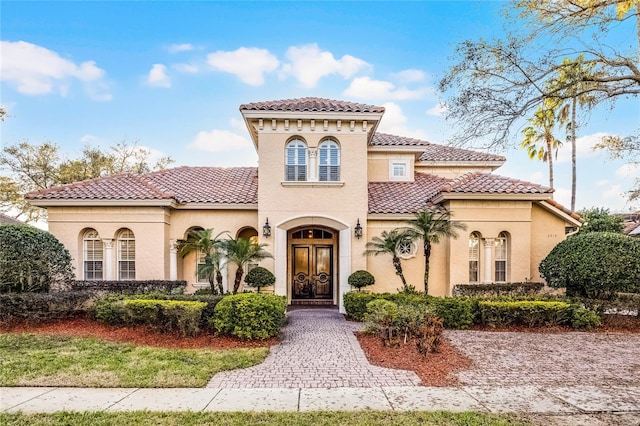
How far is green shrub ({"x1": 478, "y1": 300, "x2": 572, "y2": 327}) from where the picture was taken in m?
10.9

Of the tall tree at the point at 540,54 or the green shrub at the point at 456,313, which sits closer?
the tall tree at the point at 540,54

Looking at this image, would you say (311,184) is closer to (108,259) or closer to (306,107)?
(306,107)

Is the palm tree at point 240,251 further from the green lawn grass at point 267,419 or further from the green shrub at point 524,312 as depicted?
the green shrub at point 524,312

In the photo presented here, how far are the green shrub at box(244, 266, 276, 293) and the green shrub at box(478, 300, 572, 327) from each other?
710cm

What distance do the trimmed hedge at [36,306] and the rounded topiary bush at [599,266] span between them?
16.2 meters

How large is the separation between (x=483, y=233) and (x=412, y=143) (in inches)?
205

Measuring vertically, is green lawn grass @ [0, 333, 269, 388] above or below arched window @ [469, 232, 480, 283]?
below

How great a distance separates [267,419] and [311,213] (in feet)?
31.1

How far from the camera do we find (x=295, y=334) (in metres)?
10.4

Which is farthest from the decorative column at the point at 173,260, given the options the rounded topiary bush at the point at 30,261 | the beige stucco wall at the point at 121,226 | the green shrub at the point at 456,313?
the green shrub at the point at 456,313

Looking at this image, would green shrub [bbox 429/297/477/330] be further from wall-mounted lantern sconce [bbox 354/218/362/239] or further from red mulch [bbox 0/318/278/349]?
red mulch [bbox 0/318/278/349]

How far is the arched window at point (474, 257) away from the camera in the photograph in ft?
47.1

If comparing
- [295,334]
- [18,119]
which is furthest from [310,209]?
[18,119]

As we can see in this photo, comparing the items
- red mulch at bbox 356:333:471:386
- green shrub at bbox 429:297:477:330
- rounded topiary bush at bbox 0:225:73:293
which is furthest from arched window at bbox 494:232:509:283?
rounded topiary bush at bbox 0:225:73:293
